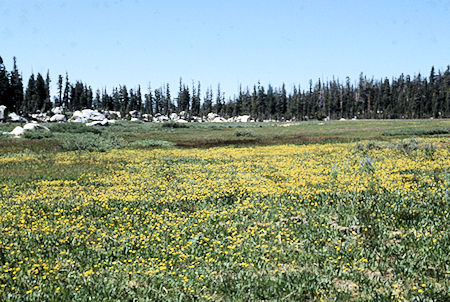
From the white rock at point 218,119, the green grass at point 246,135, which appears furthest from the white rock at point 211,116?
the green grass at point 246,135

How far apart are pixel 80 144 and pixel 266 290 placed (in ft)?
103

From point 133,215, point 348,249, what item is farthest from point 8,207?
point 348,249

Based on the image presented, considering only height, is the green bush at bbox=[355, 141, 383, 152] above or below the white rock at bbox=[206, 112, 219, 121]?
below

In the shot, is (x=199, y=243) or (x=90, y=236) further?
(x=90, y=236)

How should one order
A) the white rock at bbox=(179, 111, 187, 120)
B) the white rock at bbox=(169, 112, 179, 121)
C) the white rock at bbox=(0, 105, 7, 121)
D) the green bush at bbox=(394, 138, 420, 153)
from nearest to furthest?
the green bush at bbox=(394, 138, 420, 153), the white rock at bbox=(0, 105, 7, 121), the white rock at bbox=(179, 111, 187, 120), the white rock at bbox=(169, 112, 179, 121)

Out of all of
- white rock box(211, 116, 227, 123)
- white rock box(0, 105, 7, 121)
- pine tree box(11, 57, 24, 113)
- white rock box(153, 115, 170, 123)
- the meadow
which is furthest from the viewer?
white rock box(211, 116, 227, 123)

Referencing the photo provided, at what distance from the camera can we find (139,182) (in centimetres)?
1516

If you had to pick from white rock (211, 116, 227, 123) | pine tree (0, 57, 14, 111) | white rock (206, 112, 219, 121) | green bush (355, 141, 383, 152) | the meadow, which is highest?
pine tree (0, 57, 14, 111)

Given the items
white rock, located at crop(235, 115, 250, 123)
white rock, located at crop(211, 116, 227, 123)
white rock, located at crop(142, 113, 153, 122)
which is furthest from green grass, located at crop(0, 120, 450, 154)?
white rock, located at crop(235, 115, 250, 123)

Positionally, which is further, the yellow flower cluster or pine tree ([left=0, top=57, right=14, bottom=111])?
pine tree ([left=0, top=57, right=14, bottom=111])

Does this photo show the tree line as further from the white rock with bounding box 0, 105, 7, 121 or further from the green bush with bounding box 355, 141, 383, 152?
the green bush with bounding box 355, 141, 383, 152

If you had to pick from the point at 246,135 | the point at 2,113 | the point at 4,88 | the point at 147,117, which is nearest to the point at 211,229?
the point at 246,135

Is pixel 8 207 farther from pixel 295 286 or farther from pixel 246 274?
pixel 295 286

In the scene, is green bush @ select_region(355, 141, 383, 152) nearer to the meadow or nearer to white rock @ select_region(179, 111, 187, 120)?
the meadow
